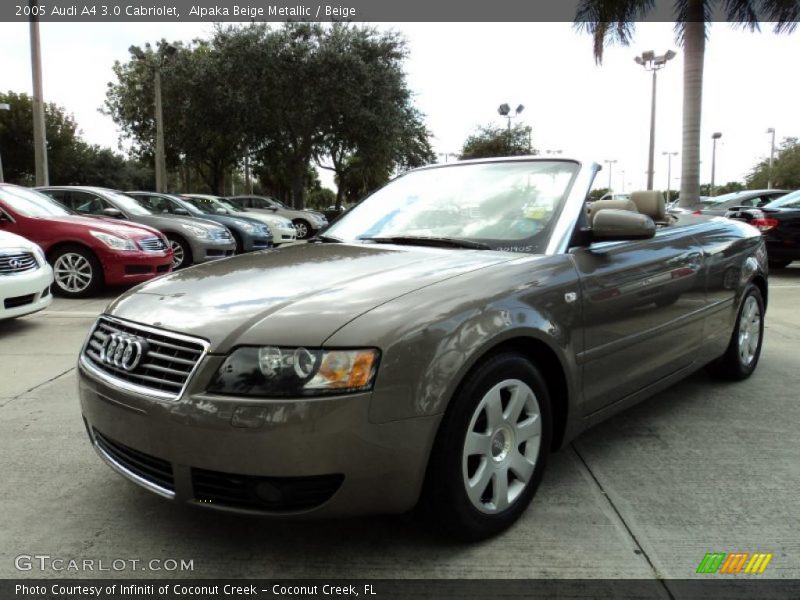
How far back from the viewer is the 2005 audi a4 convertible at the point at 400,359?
194cm

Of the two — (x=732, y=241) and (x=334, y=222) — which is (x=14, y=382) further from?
(x=732, y=241)

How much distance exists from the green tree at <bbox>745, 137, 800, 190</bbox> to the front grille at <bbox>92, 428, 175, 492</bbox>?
47562mm

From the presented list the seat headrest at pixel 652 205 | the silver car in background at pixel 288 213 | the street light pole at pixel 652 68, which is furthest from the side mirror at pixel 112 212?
the street light pole at pixel 652 68

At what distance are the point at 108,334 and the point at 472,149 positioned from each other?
35.1 meters

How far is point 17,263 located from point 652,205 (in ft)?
18.1

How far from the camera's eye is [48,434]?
343cm

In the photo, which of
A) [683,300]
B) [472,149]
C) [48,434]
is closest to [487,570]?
[683,300]

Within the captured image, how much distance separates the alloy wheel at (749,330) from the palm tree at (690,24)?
1004 centimetres

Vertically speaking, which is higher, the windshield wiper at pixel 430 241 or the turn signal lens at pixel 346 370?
the windshield wiper at pixel 430 241

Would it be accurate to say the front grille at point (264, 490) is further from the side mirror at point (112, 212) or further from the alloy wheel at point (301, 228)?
the alloy wheel at point (301, 228)

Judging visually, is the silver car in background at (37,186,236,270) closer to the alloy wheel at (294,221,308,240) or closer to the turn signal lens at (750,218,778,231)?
the turn signal lens at (750,218,778,231)

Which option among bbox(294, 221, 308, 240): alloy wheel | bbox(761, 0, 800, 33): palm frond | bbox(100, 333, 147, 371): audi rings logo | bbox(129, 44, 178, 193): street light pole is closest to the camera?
bbox(100, 333, 147, 371): audi rings logo

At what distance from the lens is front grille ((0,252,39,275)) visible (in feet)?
19.2

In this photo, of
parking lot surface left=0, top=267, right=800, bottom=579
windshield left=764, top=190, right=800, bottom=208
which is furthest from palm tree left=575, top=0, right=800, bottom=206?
parking lot surface left=0, top=267, right=800, bottom=579
